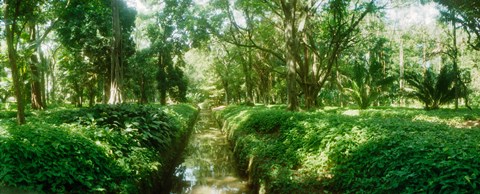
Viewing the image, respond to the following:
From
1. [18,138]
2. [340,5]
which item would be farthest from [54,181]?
[340,5]

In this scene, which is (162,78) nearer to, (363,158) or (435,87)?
(435,87)

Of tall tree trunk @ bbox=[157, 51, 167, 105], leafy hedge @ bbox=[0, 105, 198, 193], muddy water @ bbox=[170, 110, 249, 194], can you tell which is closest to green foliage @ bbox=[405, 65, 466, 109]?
muddy water @ bbox=[170, 110, 249, 194]

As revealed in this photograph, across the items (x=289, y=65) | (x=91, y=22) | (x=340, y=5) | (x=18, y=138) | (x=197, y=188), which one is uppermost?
(x=91, y=22)

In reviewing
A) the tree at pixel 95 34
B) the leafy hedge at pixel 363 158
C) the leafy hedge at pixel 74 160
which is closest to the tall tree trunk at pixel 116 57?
the leafy hedge at pixel 74 160

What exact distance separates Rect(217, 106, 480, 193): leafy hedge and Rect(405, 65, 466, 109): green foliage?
9.97 m

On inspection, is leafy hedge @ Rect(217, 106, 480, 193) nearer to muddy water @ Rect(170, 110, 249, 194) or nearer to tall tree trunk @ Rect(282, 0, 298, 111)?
muddy water @ Rect(170, 110, 249, 194)

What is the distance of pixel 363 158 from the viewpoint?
17.1 ft

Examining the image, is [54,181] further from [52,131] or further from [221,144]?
[221,144]

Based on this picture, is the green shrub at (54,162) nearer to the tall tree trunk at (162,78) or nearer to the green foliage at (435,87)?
the green foliage at (435,87)

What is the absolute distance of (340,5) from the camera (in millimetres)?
13086

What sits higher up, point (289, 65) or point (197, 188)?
point (289, 65)

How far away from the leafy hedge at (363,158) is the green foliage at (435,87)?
9.97 metres

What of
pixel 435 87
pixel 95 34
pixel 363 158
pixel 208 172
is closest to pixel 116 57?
pixel 208 172

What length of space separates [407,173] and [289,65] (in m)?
10.4
